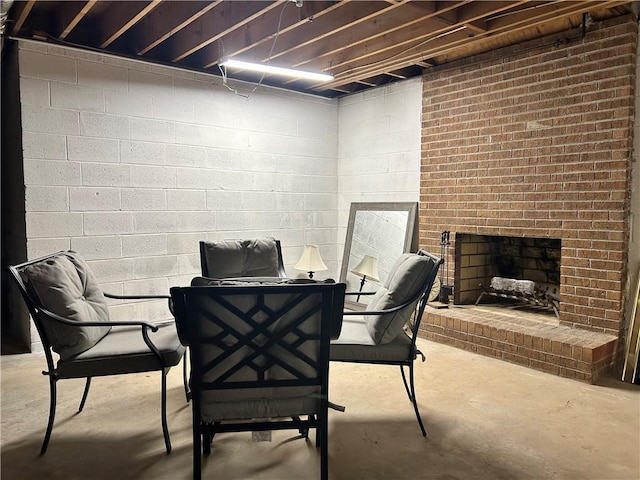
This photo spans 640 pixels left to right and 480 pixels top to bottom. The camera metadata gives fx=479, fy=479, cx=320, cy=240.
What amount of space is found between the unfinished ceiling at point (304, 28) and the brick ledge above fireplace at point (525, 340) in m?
2.23

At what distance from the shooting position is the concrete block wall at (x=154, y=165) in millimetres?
3852

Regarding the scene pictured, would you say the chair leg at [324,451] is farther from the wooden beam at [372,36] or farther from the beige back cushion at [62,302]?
the wooden beam at [372,36]

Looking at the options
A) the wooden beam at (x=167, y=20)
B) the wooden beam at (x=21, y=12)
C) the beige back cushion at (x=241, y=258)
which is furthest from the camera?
the beige back cushion at (x=241, y=258)

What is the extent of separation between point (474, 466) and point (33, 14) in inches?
169

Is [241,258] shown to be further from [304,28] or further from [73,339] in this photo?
[304,28]

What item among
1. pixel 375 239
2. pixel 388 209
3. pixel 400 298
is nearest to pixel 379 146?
pixel 388 209

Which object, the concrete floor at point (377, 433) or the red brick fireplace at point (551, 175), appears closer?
the concrete floor at point (377, 433)

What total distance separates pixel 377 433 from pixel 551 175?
249 cm

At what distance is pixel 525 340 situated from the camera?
3.60 meters

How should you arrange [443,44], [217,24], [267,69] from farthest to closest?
[267,69], [443,44], [217,24]

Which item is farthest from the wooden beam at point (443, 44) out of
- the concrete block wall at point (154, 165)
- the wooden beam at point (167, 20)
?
the wooden beam at point (167, 20)

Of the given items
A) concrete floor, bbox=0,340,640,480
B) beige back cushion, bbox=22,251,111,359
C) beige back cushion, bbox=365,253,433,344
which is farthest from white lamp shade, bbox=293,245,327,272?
beige back cushion, bbox=22,251,111,359

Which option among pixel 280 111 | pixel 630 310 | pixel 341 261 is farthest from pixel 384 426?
pixel 280 111

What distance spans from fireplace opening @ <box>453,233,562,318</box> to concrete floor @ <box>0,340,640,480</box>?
1.02 m
